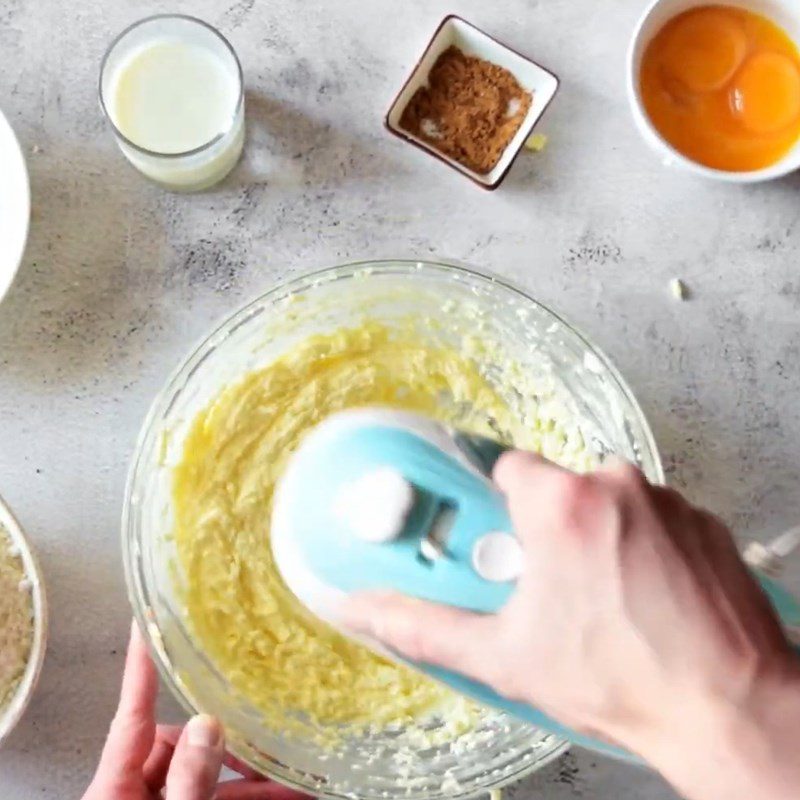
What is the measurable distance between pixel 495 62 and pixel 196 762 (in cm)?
60

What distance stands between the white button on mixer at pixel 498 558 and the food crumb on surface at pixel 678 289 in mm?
366

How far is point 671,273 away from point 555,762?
0.42 m

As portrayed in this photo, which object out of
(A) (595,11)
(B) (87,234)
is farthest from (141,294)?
(A) (595,11)

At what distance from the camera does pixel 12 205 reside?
2.95 feet

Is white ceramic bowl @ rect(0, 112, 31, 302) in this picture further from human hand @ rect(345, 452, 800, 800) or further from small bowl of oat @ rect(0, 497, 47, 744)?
human hand @ rect(345, 452, 800, 800)

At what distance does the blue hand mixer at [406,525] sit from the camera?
Answer: 66 cm

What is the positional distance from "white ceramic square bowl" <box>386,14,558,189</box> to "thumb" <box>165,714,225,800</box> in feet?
1.55

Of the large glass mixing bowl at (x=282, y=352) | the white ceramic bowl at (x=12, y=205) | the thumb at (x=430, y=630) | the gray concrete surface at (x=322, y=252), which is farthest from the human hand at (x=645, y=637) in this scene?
the white ceramic bowl at (x=12, y=205)

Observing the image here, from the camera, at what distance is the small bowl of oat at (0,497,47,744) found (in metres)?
0.85

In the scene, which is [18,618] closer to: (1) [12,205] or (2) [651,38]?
(1) [12,205]

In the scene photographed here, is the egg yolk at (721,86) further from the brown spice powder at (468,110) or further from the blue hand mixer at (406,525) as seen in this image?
the blue hand mixer at (406,525)

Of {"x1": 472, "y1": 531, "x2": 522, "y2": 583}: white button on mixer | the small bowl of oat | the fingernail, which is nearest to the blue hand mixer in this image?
{"x1": 472, "y1": 531, "x2": 522, "y2": 583}: white button on mixer

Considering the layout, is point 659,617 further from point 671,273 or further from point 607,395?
point 671,273

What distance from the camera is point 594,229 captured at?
92 cm
